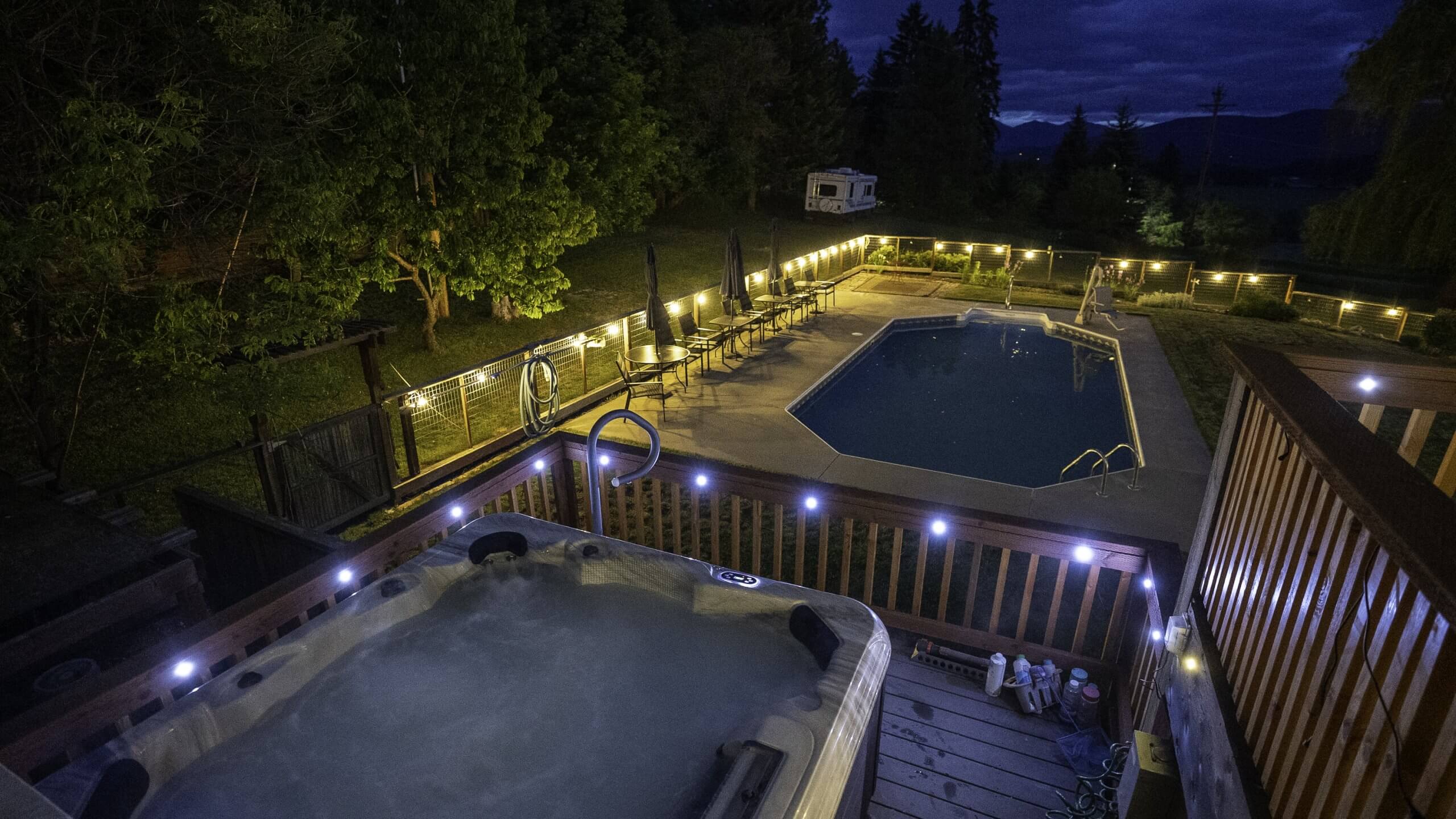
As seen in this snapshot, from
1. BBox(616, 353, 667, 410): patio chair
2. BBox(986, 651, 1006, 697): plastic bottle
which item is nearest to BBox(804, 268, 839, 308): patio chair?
BBox(616, 353, 667, 410): patio chair

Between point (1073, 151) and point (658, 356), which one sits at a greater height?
point (1073, 151)

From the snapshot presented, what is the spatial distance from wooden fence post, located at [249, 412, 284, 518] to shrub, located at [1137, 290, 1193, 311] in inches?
598

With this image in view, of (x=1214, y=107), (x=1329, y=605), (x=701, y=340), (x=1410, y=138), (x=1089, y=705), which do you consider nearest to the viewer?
(x=1329, y=605)

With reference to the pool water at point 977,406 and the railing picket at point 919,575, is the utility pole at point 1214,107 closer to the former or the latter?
the pool water at point 977,406

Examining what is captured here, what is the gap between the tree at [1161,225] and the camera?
28516 millimetres

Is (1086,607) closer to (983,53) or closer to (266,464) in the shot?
(266,464)

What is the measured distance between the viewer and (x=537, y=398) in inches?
267

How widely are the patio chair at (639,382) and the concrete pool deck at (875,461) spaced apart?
0.13 metres

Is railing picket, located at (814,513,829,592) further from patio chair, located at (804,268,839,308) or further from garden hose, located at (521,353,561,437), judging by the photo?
patio chair, located at (804,268,839,308)

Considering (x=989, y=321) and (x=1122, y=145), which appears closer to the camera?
(x=989, y=321)

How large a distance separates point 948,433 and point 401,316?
33.8ft

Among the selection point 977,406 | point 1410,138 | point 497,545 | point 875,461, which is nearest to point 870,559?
point 497,545

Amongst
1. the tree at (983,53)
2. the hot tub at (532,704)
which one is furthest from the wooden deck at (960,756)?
the tree at (983,53)

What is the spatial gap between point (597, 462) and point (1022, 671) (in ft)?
→ 7.57
